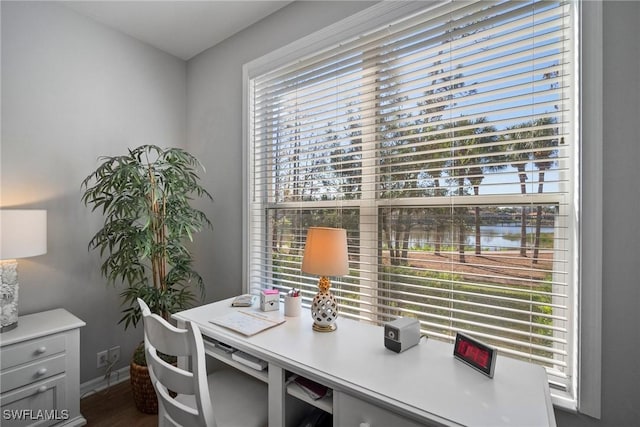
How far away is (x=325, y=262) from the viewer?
1.42 m

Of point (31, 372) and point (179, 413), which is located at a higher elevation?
point (179, 413)

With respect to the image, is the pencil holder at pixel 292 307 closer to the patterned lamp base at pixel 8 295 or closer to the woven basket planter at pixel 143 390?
the woven basket planter at pixel 143 390

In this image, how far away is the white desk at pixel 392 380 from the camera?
90 centimetres

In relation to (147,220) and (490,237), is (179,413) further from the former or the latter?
(490,237)

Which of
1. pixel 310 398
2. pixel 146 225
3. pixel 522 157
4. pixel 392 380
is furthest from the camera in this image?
pixel 146 225

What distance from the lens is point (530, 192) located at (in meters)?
1.27

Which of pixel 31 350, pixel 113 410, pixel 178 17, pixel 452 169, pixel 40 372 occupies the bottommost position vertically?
pixel 113 410

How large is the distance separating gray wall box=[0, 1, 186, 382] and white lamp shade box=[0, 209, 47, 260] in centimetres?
36

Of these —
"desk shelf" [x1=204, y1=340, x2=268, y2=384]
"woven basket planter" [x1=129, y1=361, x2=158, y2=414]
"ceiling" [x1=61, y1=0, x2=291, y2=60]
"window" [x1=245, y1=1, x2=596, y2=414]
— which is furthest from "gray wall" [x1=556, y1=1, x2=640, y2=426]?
"woven basket planter" [x1=129, y1=361, x2=158, y2=414]

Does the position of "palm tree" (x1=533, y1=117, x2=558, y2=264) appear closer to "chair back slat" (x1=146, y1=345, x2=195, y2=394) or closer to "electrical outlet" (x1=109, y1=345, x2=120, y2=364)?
"chair back slat" (x1=146, y1=345, x2=195, y2=394)

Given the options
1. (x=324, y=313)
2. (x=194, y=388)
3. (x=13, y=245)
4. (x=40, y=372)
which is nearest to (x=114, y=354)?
(x=40, y=372)

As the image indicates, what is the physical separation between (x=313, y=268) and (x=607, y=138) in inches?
48.5

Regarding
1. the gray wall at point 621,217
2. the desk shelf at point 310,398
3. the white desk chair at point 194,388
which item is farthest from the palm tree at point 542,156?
the white desk chair at point 194,388

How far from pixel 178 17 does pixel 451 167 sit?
2.16 m
